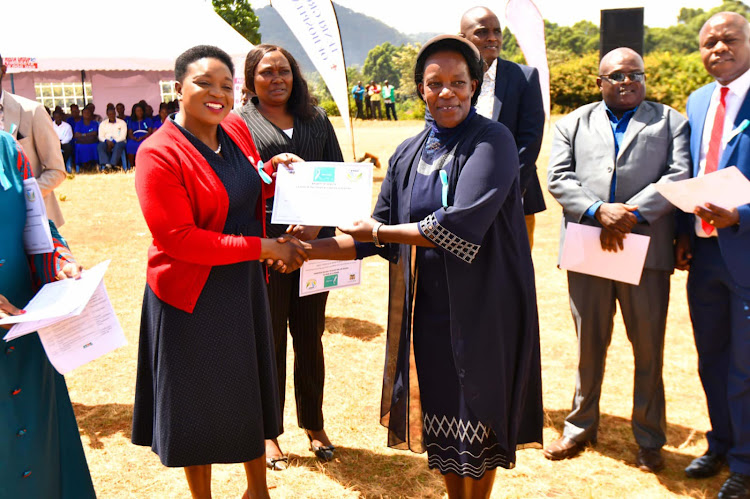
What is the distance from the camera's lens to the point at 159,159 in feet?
8.73

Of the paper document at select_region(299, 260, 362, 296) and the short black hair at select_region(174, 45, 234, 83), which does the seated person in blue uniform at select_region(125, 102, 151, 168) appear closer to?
the paper document at select_region(299, 260, 362, 296)

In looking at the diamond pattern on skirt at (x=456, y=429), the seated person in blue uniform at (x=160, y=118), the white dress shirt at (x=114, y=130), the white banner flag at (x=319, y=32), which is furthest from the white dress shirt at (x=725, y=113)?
the white dress shirt at (x=114, y=130)

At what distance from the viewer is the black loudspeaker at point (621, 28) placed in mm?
14164

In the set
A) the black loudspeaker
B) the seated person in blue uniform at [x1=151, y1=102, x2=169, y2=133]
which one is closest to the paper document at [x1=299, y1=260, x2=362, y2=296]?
the black loudspeaker

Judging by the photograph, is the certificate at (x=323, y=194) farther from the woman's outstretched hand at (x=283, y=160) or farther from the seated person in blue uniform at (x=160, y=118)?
the seated person in blue uniform at (x=160, y=118)

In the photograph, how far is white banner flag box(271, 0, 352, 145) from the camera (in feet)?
27.6

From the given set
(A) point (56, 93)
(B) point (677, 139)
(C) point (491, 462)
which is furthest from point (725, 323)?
(A) point (56, 93)

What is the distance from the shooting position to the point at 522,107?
14.8 feet

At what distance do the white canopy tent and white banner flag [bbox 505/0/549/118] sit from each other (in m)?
8.25

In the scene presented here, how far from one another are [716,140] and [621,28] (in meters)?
11.9

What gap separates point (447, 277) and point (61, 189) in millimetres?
13690

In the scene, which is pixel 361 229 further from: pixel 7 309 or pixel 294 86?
pixel 7 309

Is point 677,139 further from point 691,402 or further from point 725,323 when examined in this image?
point 691,402

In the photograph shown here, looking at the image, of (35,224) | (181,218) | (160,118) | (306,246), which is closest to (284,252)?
(306,246)
